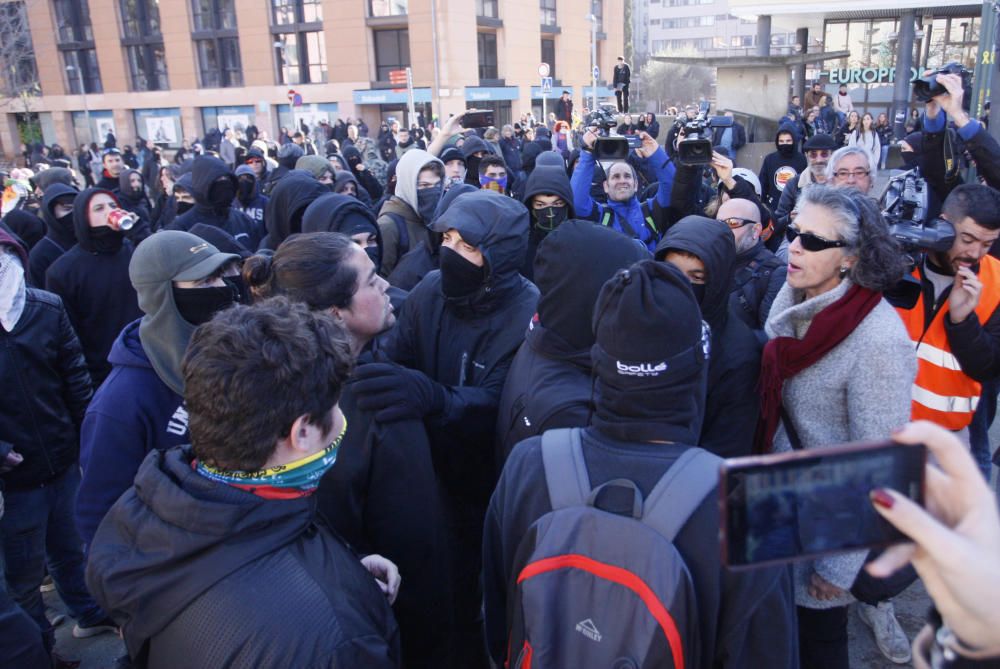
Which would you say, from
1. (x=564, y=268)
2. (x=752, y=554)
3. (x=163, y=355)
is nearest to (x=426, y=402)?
(x=564, y=268)

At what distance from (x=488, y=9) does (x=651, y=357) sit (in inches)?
1574

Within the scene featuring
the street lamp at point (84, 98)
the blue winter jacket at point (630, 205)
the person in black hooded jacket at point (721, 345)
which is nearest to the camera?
the person in black hooded jacket at point (721, 345)

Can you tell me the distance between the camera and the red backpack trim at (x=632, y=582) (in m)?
1.35

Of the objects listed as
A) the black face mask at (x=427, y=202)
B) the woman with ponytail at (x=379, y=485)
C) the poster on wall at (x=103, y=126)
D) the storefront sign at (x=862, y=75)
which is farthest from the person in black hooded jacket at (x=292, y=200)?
the poster on wall at (x=103, y=126)

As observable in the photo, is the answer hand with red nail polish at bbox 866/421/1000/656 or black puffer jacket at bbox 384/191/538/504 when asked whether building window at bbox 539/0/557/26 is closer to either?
black puffer jacket at bbox 384/191/538/504

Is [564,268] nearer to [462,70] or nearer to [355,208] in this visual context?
[355,208]

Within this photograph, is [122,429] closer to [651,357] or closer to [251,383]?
[251,383]

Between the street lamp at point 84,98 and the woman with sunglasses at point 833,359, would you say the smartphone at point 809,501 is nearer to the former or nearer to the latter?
the woman with sunglasses at point 833,359

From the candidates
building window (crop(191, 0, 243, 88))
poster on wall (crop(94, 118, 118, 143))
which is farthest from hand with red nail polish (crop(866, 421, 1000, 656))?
poster on wall (crop(94, 118, 118, 143))

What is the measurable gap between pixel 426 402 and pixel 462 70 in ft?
116

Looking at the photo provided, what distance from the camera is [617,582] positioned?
1.39 m

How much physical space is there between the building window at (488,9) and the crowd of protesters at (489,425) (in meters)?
36.5

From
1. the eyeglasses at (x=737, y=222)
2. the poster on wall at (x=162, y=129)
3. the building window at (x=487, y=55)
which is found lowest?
the eyeglasses at (x=737, y=222)

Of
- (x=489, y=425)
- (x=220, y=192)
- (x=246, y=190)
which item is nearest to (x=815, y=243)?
(x=489, y=425)
